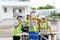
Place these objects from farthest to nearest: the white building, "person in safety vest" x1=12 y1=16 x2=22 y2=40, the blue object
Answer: the white building
"person in safety vest" x1=12 y1=16 x2=22 y2=40
the blue object

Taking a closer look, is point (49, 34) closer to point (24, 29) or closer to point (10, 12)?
point (24, 29)

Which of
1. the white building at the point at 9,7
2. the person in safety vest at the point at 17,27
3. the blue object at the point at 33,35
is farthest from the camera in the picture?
the white building at the point at 9,7

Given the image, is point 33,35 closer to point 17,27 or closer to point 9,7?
point 17,27

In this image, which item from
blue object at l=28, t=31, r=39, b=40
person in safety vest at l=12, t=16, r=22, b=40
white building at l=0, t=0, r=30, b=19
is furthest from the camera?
white building at l=0, t=0, r=30, b=19

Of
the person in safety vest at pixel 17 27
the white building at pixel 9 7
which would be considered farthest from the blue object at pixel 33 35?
the white building at pixel 9 7

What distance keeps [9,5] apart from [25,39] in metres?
39.3

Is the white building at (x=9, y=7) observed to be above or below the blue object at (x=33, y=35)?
above

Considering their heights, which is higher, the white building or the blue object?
the white building

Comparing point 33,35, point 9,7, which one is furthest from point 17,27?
point 9,7

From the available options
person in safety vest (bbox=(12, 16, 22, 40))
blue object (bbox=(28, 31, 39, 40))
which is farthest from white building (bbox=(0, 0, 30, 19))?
blue object (bbox=(28, 31, 39, 40))

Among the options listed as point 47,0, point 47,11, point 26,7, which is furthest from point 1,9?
point 47,0

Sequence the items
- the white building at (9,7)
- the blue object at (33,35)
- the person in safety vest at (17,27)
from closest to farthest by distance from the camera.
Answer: the blue object at (33,35), the person in safety vest at (17,27), the white building at (9,7)

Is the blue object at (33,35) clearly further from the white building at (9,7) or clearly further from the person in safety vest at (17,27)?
the white building at (9,7)

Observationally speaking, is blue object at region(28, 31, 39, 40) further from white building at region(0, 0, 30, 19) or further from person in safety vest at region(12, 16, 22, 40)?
white building at region(0, 0, 30, 19)
